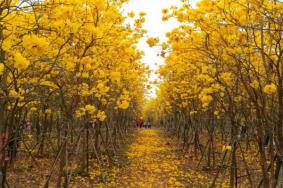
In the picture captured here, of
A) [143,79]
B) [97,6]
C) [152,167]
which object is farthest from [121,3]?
[143,79]

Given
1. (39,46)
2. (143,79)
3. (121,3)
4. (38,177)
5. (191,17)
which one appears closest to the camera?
(39,46)

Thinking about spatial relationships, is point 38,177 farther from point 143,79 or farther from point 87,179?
point 143,79

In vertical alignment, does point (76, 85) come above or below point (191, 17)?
below

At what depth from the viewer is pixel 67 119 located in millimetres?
6758

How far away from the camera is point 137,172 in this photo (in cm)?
1202

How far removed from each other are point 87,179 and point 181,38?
238 inches

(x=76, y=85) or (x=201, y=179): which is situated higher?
(x=76, y=85)

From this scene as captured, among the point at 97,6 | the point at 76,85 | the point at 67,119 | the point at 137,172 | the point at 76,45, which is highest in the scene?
the point at 97,6

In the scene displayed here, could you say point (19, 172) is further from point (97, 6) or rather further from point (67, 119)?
point (97, 6)

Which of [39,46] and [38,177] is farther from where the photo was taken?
[38,177]

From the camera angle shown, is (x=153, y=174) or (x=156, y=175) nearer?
(x=156, y=175)

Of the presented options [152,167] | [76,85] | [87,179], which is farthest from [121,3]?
[152,167]

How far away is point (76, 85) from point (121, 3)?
1.89 meters

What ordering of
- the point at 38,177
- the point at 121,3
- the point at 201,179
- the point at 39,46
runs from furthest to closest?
the point at 201,179, the point at 38,177, the point at 121,3, the point at 39,46
